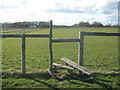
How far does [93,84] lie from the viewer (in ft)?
15.4

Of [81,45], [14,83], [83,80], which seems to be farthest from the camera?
[81,45]

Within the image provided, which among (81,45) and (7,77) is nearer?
(7,77)

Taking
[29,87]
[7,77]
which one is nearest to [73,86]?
[29,87]

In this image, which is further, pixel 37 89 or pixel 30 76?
pixel 30 76

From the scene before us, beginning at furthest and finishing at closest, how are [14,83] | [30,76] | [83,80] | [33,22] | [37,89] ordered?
[33,22] < [30,76] < [83,80] < [14,83] < [37,89]

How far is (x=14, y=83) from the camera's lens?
4.64 metres

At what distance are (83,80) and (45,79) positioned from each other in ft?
4.60

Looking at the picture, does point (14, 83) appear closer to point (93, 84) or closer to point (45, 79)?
point (45, 79)

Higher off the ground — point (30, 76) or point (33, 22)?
point (33, 22)

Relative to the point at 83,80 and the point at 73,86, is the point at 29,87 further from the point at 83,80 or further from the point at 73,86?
the point at 83,80

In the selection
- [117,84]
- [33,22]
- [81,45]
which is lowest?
[117,84]

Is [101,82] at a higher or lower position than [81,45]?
lower

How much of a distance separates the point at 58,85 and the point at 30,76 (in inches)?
53.3

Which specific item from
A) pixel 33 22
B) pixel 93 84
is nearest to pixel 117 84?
pixel 93 84
